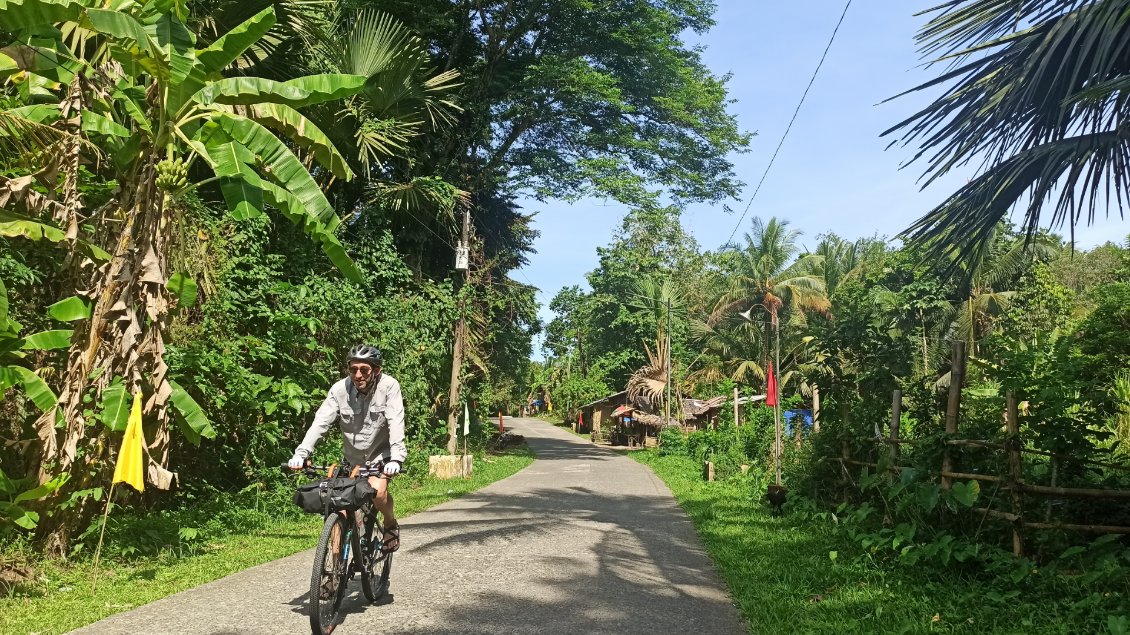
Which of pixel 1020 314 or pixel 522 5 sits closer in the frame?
pixel 522 5

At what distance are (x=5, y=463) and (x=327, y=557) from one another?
4.27 m

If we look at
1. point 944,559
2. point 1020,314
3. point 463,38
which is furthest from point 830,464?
point 1020,314

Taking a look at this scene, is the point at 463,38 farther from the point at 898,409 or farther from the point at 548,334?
the point at 548,334

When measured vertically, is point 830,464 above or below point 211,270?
below

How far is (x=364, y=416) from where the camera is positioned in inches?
218

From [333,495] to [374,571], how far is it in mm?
1035

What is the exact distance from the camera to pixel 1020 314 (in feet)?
94.5

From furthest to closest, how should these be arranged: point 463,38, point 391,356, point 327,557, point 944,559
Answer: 1. point 463,38
2. point 391,356
3. point 944,559
4. point 327,557

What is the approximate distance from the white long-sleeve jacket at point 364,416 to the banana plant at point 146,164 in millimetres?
1617

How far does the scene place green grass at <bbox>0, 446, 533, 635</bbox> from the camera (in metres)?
5.23

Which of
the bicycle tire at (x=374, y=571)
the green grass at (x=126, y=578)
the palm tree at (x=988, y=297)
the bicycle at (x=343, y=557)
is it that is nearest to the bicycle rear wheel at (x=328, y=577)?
the bicycle at (x=343, y=557)

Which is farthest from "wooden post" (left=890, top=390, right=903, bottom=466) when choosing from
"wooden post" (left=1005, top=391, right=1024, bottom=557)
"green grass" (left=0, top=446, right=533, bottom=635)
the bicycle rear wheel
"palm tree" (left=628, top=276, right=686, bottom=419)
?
"palm tree" (left=628, top=276, right=686, bottom=419)

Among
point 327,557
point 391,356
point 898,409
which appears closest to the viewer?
point 327,557

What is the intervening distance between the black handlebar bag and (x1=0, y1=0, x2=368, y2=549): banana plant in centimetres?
248
